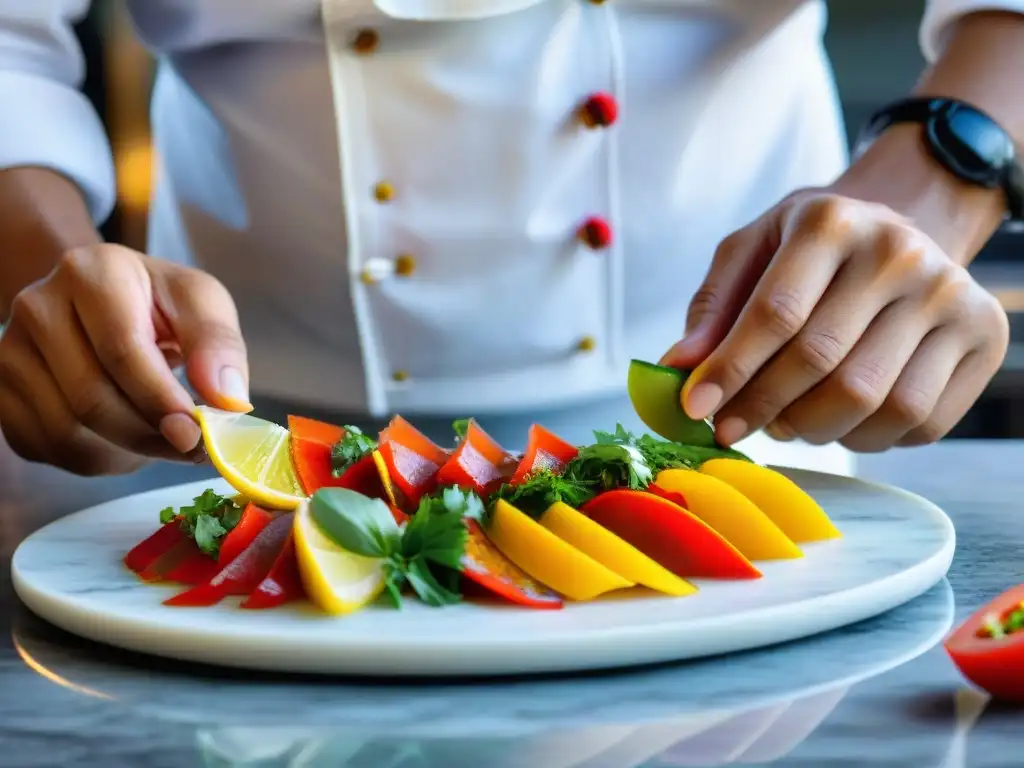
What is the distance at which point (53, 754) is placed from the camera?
77cm

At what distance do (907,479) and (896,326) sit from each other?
438mm

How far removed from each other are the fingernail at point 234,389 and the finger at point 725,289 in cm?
45

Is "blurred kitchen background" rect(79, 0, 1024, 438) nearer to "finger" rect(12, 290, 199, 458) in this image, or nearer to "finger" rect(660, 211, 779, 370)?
"finger" rect(660, 211, 779, 370)

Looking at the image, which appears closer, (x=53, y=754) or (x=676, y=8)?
(x=53, y=754)

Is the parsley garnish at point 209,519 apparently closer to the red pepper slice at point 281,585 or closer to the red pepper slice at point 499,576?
the red pepper slice at point 281,585

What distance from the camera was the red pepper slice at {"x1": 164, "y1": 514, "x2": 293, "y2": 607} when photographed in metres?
1.02

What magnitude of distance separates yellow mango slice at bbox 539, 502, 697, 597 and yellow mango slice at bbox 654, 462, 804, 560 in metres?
0.11

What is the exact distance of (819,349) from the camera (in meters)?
1.34

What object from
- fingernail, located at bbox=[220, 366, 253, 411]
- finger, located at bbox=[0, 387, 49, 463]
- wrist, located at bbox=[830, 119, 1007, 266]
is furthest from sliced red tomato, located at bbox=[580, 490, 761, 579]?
finger, located at bbox=[0, 387, 49, 463]

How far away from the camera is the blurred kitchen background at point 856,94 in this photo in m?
3.52

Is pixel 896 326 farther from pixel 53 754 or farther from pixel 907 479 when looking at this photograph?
pixel 53 754

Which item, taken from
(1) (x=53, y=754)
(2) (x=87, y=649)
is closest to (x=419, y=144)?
(2) (x=87, y=649)

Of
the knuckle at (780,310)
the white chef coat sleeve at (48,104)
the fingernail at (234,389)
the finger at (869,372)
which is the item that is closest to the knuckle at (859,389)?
the finger at (869,372)

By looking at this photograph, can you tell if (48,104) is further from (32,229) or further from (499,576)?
(499,576)
